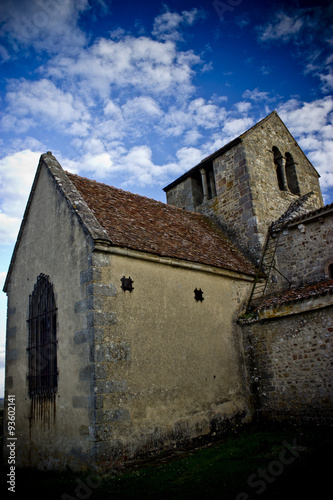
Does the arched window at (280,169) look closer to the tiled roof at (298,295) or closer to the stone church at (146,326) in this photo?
the stone church at (146,326)

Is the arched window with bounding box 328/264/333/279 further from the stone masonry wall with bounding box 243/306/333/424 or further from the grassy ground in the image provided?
the grassy ground

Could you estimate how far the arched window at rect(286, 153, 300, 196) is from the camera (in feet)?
48.7

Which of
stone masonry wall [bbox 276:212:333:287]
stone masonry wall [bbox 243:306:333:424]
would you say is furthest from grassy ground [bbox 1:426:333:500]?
stone masonry wall [bbox 276:212:333:287]

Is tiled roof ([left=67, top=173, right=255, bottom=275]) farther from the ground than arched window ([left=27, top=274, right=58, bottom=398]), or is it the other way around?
tiled roof ([left=67, top=173, right=255, bottom=275])

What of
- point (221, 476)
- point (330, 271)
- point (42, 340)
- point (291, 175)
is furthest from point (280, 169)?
point (221, 476)

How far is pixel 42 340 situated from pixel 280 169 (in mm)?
11246

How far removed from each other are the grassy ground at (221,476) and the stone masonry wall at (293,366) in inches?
33.4

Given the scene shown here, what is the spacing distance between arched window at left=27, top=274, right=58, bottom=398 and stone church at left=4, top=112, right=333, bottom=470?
0.05m

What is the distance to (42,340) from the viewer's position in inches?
341

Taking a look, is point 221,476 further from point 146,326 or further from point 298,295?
point 298,295

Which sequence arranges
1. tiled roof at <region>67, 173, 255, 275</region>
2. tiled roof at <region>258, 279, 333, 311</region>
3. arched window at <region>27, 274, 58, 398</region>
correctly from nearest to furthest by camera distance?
arched window at <region>27, 274, 58, 398</region> → tiled roof at <region>258, 279, 333, 311</region> → tiled roof at <region>67, 173, 255, 275</region>

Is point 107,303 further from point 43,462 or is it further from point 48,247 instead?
point 43,462

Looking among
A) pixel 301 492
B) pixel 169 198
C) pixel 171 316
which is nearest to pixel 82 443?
pixel 171 316

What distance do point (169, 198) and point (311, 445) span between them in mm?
12230
